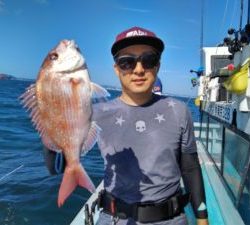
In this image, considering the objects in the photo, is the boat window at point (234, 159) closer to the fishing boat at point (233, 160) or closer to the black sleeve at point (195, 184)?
the fishing boat at point (233, 160)

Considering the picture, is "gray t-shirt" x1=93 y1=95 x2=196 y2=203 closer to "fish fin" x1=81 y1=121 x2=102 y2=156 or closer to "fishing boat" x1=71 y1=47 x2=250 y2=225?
"fish fin" x1=81 y1=121 x2=102 y2=156

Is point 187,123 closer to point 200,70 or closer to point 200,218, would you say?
point 200,218

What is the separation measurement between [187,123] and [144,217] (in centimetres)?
64

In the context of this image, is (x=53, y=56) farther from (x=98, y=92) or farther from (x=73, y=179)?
(x=73, y=179)

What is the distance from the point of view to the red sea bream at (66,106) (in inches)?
68.1

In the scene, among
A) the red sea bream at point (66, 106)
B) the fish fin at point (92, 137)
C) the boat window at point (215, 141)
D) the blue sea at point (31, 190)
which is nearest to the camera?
the red sea bream at point (66, 106)

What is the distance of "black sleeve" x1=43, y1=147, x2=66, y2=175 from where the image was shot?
189 cm

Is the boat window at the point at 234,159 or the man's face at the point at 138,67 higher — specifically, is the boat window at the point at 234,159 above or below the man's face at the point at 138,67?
below

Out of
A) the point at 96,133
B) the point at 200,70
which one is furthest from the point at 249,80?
the point at 200,70

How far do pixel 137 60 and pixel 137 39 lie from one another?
0.45 feet

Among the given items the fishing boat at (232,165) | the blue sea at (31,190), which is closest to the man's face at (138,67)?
the fishing boat at (232,165)

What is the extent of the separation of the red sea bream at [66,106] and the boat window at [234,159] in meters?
2.89

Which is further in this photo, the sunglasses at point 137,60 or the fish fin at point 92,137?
the sunglasses at point 137,60

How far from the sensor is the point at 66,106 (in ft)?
5.82
